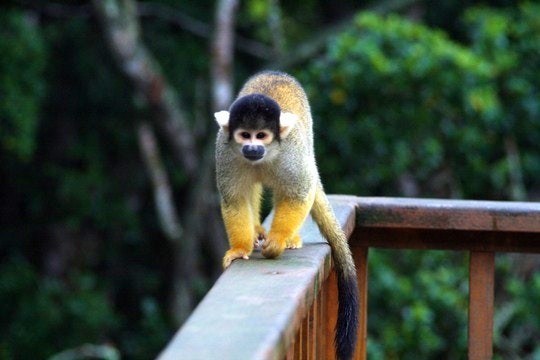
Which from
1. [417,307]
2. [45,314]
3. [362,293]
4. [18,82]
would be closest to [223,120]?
[362,293]

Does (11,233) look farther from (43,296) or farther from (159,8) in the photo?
(159,8)

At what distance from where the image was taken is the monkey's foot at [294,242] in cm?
222

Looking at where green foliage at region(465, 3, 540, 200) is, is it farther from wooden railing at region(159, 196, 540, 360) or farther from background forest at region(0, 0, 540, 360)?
wooden railing at region(159, 196, 540, 360)

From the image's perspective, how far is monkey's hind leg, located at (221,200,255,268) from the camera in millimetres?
2361

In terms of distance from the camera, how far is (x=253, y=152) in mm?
2400

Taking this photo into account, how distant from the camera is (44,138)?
29.0 feet

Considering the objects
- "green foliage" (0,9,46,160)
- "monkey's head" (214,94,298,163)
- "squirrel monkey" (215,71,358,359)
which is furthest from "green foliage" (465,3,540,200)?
"monkey's head" (214,94,298,163)

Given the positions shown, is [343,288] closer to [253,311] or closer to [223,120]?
[223,120]

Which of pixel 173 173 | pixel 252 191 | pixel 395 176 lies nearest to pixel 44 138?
pixel 173 173

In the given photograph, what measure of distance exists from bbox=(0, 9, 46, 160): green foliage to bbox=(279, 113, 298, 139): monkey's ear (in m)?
4.70

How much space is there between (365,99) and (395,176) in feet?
2.03

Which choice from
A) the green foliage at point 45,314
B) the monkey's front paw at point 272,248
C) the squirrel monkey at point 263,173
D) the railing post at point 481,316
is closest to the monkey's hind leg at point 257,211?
the squirrel monkey at point 263,173

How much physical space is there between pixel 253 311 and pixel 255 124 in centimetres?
111

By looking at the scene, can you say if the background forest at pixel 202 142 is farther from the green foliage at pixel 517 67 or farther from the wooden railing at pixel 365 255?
the wooden railing at pixel 365 255
